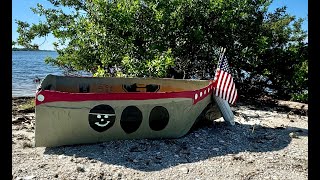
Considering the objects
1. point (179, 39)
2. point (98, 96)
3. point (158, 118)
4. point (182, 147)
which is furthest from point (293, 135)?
point (179, 39)

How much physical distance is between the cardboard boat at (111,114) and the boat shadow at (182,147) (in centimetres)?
20

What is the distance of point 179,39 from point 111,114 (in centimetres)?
723

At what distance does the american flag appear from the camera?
26.7ft

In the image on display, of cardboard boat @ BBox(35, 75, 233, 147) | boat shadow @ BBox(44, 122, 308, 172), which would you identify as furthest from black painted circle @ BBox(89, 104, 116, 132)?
boat shadow @ BBox(44, 122, 308, 172)

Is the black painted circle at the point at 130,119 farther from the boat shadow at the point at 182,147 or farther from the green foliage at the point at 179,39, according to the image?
the green foliage at the point at 179,39

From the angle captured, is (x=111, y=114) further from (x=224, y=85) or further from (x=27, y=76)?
(x=27, y=76)

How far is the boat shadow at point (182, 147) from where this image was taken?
6.16 metres

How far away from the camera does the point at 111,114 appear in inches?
271

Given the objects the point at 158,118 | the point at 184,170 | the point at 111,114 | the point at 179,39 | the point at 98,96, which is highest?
the point at 179,39

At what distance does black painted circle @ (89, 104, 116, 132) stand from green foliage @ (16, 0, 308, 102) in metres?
4.19

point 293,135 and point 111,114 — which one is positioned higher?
point 111,114

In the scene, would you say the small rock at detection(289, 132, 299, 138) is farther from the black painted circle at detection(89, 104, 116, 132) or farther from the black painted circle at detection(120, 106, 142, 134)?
the black painted circle at detection(89, 104, 116, 132)

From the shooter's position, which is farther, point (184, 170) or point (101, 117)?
point (101, 117)
